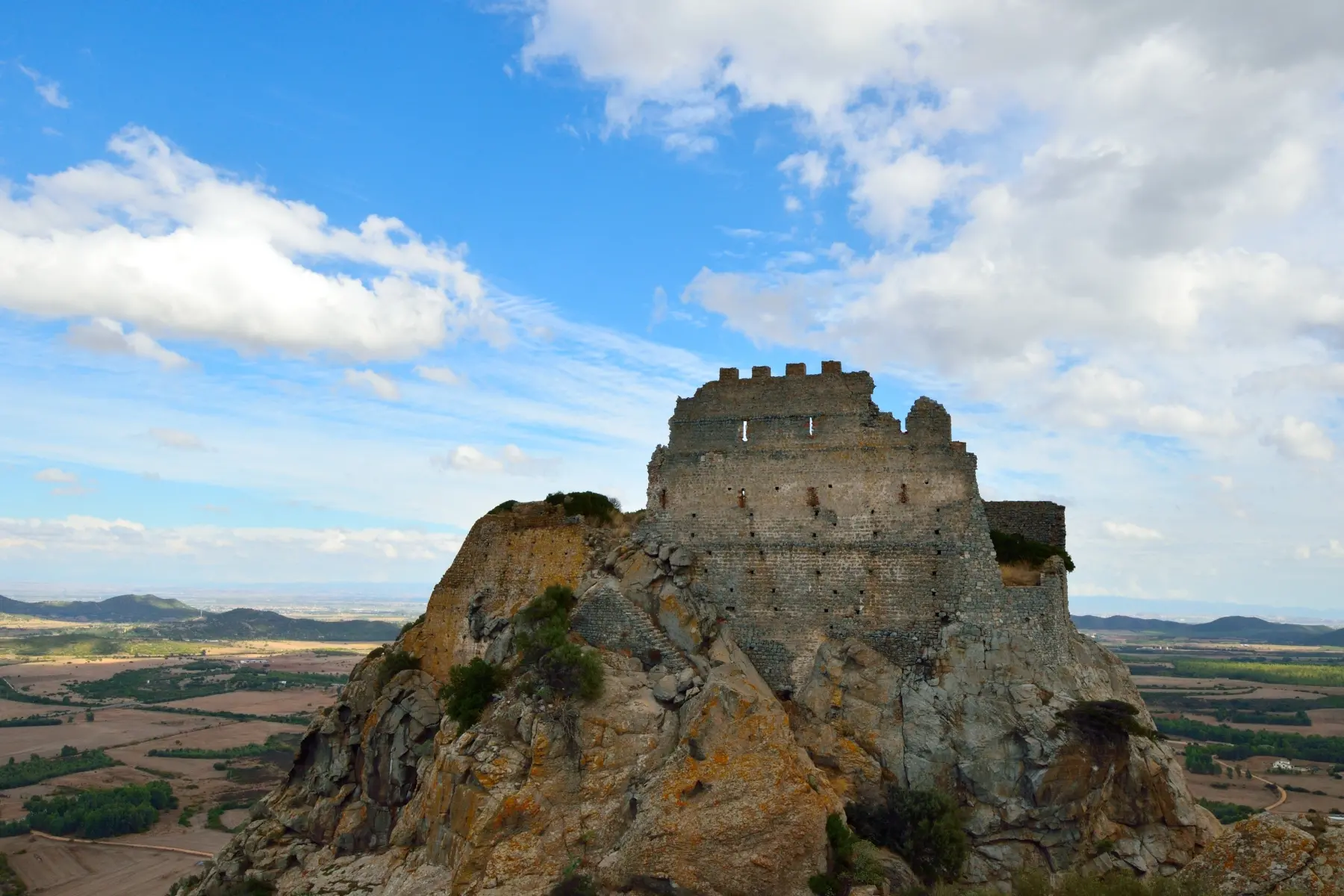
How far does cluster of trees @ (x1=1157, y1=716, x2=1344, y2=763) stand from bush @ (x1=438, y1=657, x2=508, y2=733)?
8026 centimetres

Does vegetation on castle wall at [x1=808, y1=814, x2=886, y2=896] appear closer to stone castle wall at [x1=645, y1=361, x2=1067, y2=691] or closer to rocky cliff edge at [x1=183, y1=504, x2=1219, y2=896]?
rocky cliff edge at [x1=183, y1=504, x2=1219, y2=896]

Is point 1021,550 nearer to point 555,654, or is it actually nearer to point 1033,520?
point 1033,520

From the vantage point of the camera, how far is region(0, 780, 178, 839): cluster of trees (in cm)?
6799

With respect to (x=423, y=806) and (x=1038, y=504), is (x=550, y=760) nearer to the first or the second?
(x=423, y=806)

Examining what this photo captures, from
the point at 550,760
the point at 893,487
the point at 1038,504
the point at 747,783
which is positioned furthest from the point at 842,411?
the point at 550,760

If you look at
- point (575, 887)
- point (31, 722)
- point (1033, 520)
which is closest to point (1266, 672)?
point (1033, 520)

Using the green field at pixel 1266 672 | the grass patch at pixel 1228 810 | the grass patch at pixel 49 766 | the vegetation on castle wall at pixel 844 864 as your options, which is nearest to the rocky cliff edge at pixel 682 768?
the vegetation on castle wall at pixel 844 864

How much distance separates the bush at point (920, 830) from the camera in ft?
70.9

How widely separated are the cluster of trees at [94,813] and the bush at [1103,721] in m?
73.8

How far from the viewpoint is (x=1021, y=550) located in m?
28.5

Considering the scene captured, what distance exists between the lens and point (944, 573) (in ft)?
81.6

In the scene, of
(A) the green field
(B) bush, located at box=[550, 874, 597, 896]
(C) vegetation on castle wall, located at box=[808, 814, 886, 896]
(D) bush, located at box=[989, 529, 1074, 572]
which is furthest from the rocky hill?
(A) the green field

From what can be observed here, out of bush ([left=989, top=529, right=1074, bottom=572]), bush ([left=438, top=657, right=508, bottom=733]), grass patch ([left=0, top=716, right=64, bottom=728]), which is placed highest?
bush ([left=989, top=529, right=1074, bottom=572])

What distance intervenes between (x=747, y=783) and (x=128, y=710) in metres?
131
